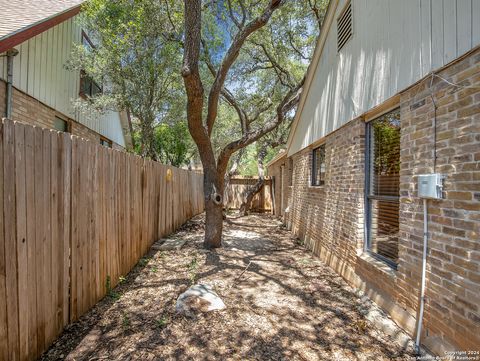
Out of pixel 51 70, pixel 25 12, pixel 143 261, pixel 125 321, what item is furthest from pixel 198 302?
pixel 25 12

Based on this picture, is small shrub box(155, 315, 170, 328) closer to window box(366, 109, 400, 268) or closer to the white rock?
the white rock

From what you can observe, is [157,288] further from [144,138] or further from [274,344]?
[144,138]

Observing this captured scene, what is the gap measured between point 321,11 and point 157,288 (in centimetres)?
967

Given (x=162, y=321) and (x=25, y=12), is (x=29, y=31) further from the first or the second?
(x=162, y=321)

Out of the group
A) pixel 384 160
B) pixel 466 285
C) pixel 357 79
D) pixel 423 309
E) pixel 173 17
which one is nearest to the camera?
pixel 466 285

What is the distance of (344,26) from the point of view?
527 cm

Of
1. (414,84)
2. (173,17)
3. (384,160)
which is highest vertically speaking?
(173,17)

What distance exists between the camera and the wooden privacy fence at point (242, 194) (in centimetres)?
1593

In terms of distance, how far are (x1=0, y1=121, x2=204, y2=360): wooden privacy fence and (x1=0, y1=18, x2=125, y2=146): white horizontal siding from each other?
12.7 feet

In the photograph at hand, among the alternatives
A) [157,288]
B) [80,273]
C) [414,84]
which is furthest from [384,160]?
[80,273]

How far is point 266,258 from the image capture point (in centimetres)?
604

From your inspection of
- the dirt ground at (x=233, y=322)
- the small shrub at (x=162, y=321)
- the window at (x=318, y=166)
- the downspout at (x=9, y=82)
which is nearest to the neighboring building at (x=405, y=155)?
the dirt ground at (x=233, y=322)

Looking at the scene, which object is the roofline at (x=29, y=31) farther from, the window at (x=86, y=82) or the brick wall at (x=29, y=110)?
the window at (x=86, y=82)

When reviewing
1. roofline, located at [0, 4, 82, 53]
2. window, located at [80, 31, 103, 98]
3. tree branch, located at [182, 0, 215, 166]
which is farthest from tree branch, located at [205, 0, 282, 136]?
window, located at [80, 31, 103, 98]
